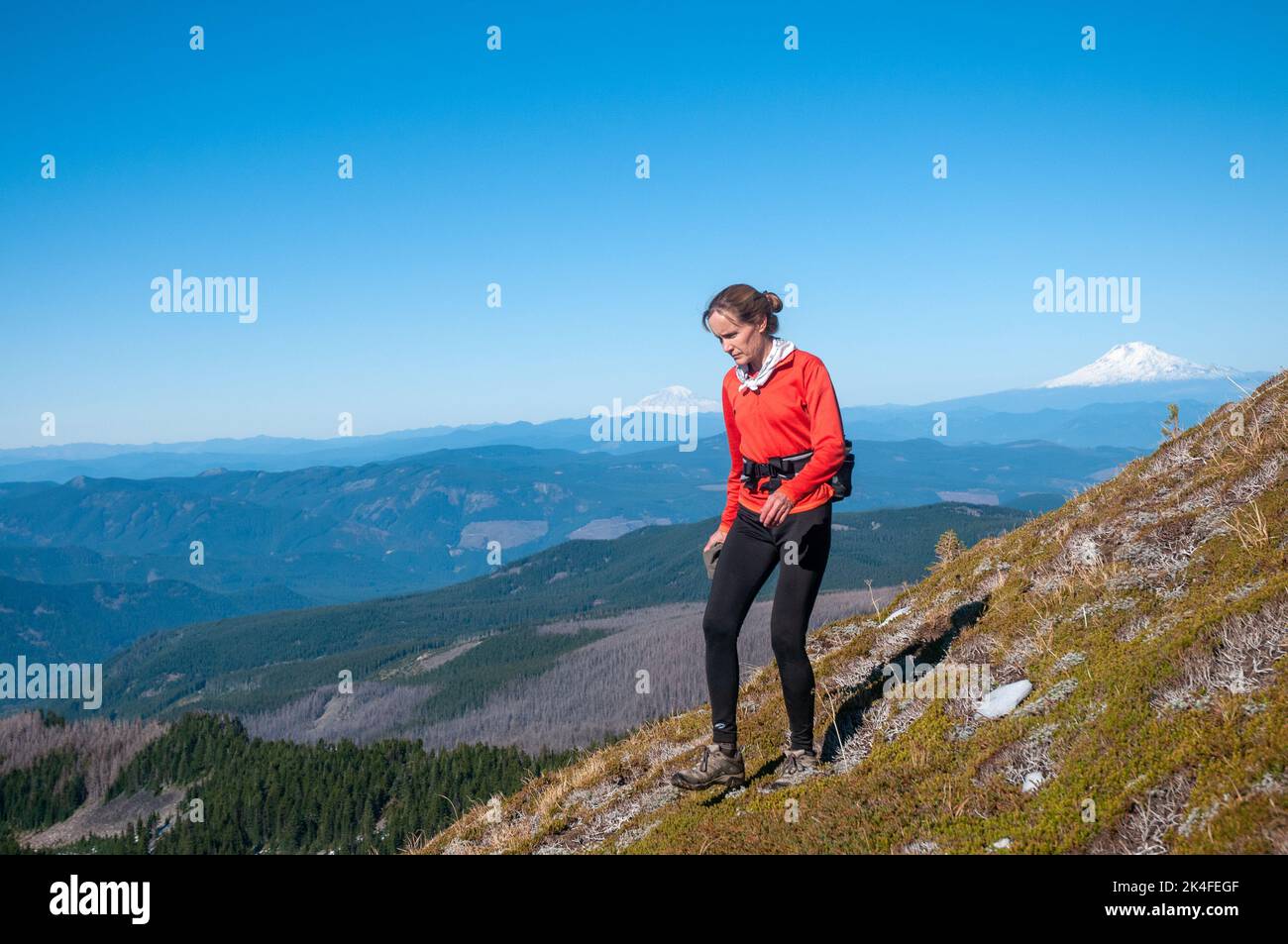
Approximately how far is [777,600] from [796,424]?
1.71 m

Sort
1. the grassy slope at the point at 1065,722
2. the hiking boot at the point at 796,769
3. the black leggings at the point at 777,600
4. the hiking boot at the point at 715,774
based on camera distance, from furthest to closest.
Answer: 1. the hiking boot at the point at 715,774
2. the hiking boot at the point at 796,769
3. the black leggings at the point at 777,600
4. the grassy slope at the point at 1065,722

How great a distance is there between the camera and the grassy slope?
15.7 feet

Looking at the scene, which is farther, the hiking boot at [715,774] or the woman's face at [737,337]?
the hiking boot at [715,774]

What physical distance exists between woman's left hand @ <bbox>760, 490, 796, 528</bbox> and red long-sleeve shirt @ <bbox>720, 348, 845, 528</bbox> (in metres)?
0.06

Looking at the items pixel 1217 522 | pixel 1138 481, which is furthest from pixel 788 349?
pixel 1138 481

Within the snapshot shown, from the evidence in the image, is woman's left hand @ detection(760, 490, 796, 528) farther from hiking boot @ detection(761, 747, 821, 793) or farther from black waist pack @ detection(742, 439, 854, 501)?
hiking boot @ detection(761, 747, 821, 793)

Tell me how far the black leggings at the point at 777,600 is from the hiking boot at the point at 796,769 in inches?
3.7

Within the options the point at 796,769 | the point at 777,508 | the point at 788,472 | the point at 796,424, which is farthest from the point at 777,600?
the point at 796,769

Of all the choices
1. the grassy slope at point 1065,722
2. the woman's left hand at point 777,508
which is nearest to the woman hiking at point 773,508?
the woman's left hand at point 777,508

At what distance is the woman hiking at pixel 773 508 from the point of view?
692cm

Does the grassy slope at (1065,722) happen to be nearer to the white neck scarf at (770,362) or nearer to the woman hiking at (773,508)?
the woman hiking at (773,508)
